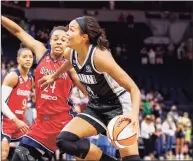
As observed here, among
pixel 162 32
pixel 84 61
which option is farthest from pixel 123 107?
pixel 162 32

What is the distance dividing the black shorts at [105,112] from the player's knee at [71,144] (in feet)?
0.73

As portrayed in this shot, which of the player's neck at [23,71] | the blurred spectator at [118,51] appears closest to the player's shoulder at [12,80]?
the player's neck at [23,71]

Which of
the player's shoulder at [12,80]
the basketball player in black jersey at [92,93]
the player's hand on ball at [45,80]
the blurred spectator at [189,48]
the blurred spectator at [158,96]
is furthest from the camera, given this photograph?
the blurred spectator at [189,48]

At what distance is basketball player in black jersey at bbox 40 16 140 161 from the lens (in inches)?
198

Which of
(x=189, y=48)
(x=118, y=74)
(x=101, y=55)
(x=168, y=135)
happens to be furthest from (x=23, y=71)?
(x=189, y=48)

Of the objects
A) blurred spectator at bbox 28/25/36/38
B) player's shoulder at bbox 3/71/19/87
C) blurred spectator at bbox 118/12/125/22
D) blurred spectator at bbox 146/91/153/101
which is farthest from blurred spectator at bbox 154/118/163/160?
player's shoulder at bbox 3/71/19/87

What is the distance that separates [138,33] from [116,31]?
3.40 ft

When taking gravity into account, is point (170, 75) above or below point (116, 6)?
below

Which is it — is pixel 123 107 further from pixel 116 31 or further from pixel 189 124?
pixel 116 31

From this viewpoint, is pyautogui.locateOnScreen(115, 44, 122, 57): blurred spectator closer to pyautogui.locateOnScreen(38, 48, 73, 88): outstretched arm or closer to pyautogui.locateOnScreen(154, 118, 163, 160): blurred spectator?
pyautogui.locateOnScreen(154, 118, 163, 160): blurred spectator

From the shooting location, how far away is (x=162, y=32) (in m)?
22.2

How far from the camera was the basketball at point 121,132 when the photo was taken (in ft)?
15.7

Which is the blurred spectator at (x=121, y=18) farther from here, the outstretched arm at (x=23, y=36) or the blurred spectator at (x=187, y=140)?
the outstretched arm at (x=23, y=36)

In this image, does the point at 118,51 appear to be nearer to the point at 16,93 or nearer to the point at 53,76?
the point at 16,93
